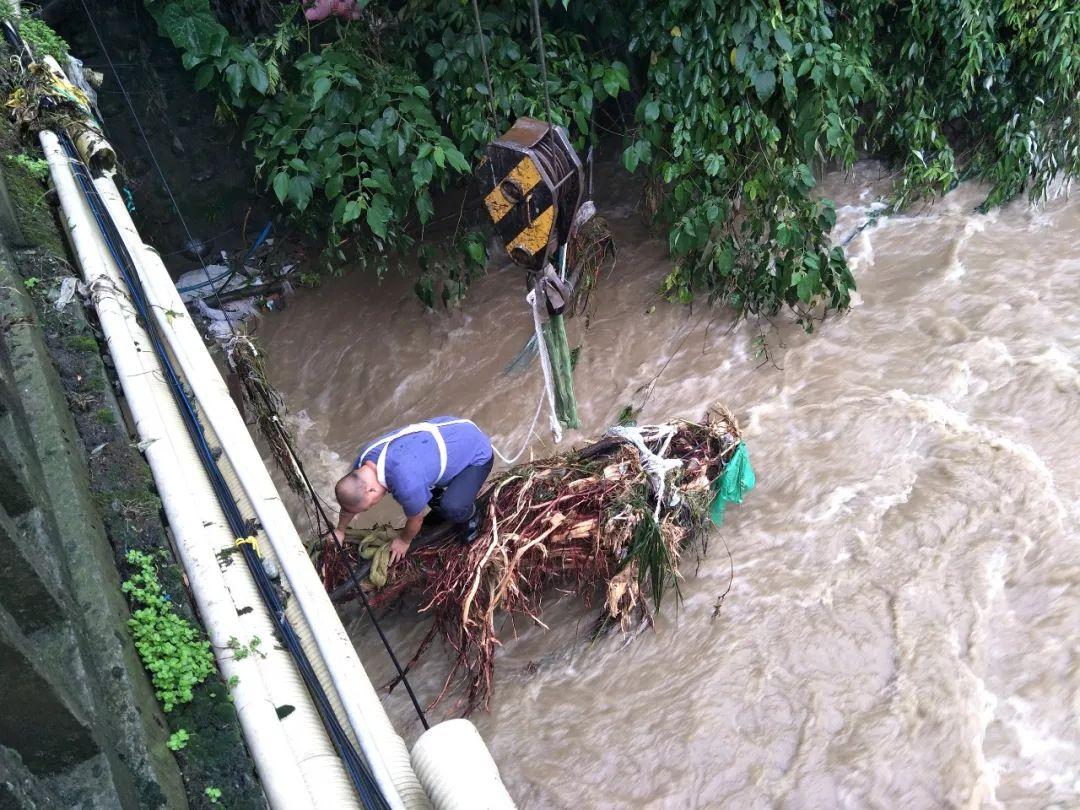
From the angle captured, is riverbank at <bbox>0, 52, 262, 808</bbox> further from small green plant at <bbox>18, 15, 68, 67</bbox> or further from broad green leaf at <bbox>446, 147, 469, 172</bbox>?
broad green leaf at <bbox>446, 147, 469, 172</bbox>

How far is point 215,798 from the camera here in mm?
1923

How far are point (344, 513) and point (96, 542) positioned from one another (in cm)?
166

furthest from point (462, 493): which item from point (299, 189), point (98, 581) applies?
point (299, 189)

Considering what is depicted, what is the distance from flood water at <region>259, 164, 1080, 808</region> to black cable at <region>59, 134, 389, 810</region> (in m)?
1.73

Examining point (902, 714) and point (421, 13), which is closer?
point (902, 714)

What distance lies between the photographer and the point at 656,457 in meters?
4.27

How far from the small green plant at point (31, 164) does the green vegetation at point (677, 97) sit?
1.64 m

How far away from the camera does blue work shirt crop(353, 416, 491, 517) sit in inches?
148

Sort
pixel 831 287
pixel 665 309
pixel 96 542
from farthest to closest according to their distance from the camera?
pixel 665 309
pixel 831 287
pixel 96 542

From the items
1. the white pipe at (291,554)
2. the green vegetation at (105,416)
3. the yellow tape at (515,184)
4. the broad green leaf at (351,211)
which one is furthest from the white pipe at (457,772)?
the broad green leaf at (351,211)

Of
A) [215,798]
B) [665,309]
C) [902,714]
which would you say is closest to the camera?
[215,798]

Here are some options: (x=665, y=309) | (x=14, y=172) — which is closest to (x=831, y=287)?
(x=665, y=309)

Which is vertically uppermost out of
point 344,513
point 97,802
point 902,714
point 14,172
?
point 14,172

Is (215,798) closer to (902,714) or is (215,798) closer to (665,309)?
(902,714)
